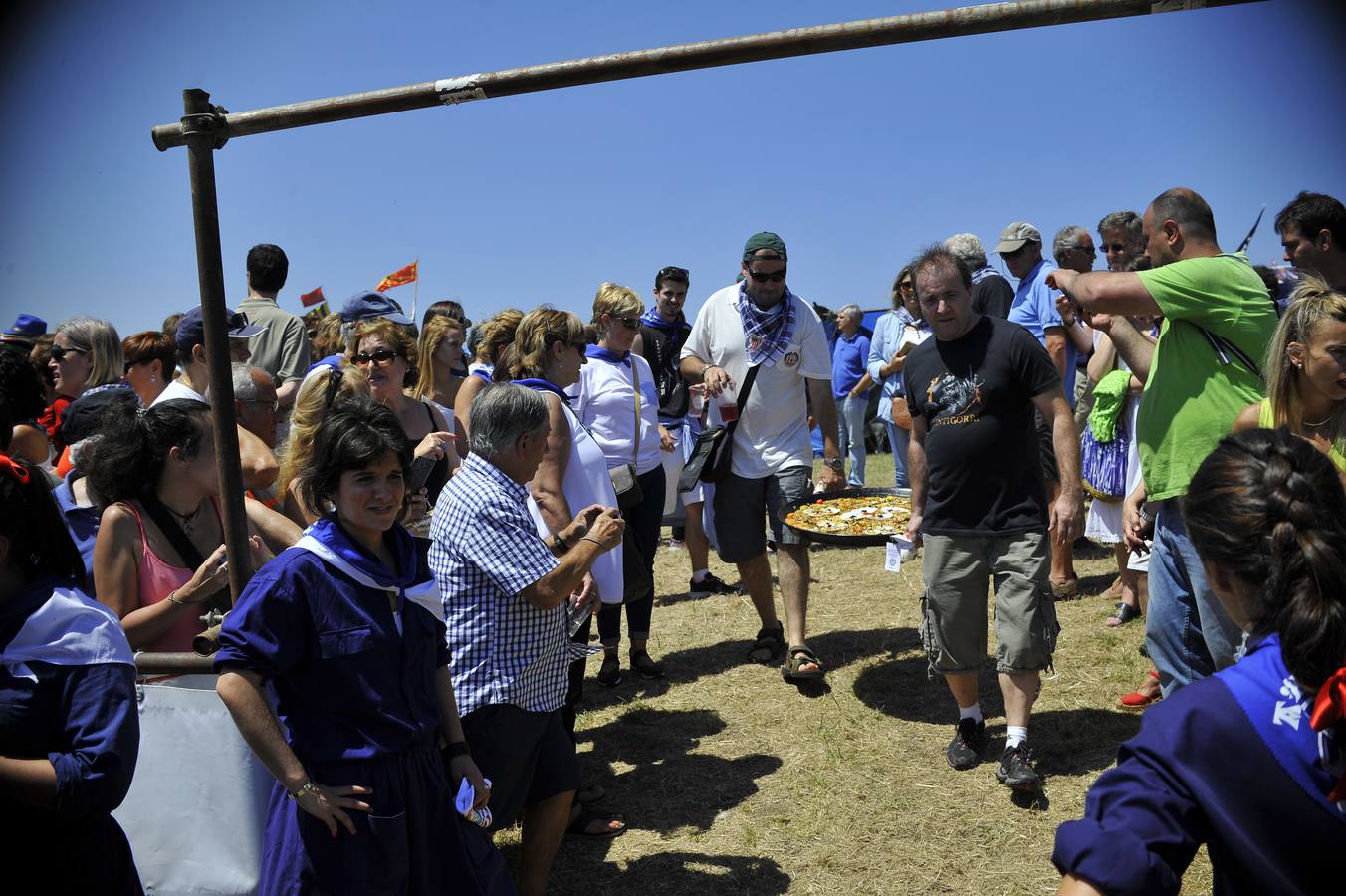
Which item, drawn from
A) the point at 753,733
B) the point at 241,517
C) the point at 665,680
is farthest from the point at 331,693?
the point at 665,680

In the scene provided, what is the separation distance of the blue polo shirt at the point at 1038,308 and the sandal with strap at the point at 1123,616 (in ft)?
5.36

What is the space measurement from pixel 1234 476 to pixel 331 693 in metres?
2.01

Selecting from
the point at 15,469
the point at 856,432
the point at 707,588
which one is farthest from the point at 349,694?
the point at 856,432

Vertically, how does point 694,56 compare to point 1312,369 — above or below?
above

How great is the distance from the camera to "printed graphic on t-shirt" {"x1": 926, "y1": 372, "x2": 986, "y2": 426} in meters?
4.64

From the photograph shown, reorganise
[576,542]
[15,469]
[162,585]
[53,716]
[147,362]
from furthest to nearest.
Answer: [147,362] < [576,542] < [162,585] < [15,469] < [53,716]

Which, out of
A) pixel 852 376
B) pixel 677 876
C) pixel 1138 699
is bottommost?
pixel 677 876

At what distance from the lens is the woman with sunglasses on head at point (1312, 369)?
2873 mm

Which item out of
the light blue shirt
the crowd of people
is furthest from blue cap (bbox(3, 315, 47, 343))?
the light blue shirt

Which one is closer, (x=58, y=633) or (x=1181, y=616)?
(x=58, y=633)

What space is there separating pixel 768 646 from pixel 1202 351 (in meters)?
3.34

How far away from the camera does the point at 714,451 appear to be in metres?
6.07

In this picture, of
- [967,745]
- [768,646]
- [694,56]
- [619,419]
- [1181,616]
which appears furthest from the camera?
[768,646]

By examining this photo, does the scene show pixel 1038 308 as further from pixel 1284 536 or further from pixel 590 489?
pixel 1284 536
